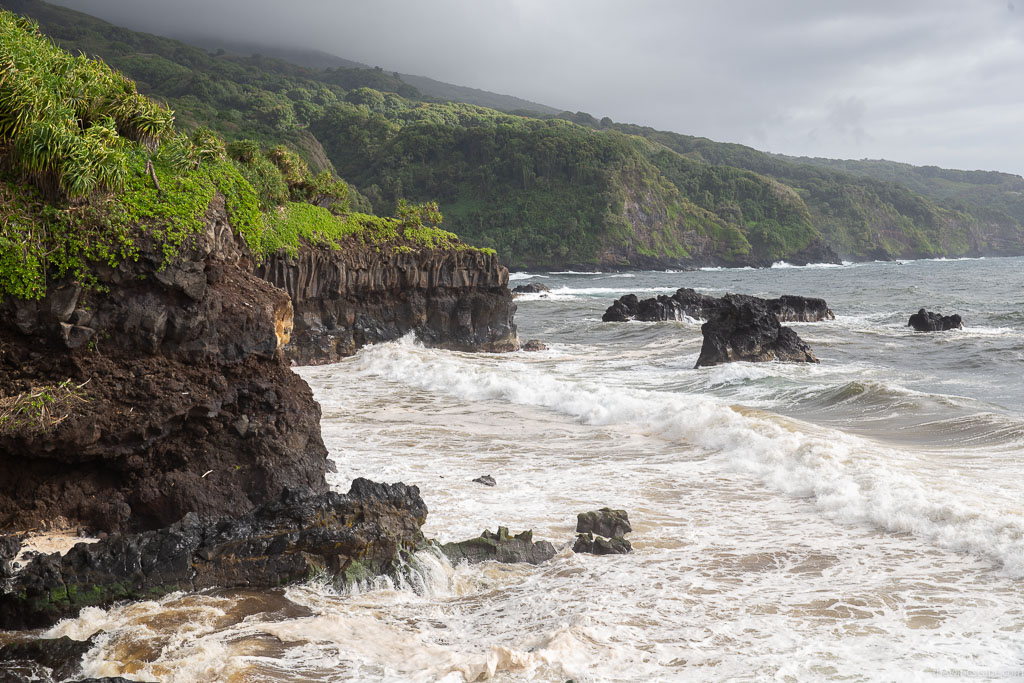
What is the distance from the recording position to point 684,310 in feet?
133

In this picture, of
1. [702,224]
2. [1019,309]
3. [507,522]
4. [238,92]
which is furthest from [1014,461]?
[702,224]

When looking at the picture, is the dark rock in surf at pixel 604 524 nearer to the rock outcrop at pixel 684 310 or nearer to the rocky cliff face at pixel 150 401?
the rocky cliff face at pixel 150 401

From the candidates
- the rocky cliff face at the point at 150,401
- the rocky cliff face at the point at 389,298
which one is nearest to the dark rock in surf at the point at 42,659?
the rocky cliff face at the point at 150,401

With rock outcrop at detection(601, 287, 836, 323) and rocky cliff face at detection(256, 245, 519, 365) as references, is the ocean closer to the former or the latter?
rocky cliff face at detection(256, 245, 519, 365)

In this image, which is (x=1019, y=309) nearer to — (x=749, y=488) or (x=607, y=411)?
(x=607, y=411)

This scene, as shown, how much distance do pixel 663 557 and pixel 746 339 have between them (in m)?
17.3

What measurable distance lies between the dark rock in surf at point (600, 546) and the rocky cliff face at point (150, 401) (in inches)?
110

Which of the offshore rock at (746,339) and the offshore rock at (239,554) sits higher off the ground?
the offshore rock at (746,339)

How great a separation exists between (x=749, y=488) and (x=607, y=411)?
4888mm

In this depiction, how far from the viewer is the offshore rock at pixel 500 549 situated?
7.02 meters

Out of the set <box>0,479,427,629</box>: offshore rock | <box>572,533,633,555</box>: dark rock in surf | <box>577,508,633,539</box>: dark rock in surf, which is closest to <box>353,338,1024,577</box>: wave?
<box>577,508,633,539</box>: dark rock in surf

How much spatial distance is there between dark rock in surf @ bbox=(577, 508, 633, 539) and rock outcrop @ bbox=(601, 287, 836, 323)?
100 ft

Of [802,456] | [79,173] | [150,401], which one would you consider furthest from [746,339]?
[79,173]

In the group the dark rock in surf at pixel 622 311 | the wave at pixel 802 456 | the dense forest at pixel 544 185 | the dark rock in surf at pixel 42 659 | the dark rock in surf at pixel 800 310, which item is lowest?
the dark rock in surf at pixel 42 659
